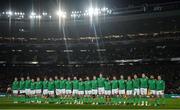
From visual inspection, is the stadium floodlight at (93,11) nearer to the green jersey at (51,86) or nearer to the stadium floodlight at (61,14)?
the stadium floodlight at (61,14)

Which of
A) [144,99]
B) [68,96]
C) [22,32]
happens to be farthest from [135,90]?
[22,32]

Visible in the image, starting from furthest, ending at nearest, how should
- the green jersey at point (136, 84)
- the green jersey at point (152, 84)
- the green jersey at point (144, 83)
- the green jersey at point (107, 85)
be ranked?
the green jersey at point (107, 85), the green jersey at point (136, 84), the green jersey at point (144, 83), the green jersey at point (152, 84)

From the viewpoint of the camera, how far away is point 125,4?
6266cm

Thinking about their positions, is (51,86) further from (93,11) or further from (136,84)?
(93,11)

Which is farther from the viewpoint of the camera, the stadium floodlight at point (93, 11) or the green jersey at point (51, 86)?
the stadium floodlight at point (93, 11)

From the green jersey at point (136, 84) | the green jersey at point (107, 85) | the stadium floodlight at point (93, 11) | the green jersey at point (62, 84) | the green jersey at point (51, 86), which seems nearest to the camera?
the green jersey at point (136, 84)

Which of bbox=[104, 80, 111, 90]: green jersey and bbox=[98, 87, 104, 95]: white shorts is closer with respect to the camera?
bbox=[104, 80, 111, 90]: green jersey

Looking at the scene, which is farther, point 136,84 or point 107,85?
point 107,85

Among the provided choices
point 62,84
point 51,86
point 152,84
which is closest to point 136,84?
point 152,84

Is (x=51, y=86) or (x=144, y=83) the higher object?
(x=144, y=83)

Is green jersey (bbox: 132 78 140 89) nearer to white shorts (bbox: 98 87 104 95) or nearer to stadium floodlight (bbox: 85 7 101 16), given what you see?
white shorts (bbox: 98 87 104 95)

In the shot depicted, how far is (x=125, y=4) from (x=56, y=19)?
13.2m

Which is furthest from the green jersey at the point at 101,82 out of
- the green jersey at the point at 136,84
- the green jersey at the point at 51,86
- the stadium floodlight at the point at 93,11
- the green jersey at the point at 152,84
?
the stadium floodlight at the point at 93,11

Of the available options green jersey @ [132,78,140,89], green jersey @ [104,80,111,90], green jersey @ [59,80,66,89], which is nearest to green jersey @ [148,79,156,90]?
green jersey @ [132,78,140,89]
